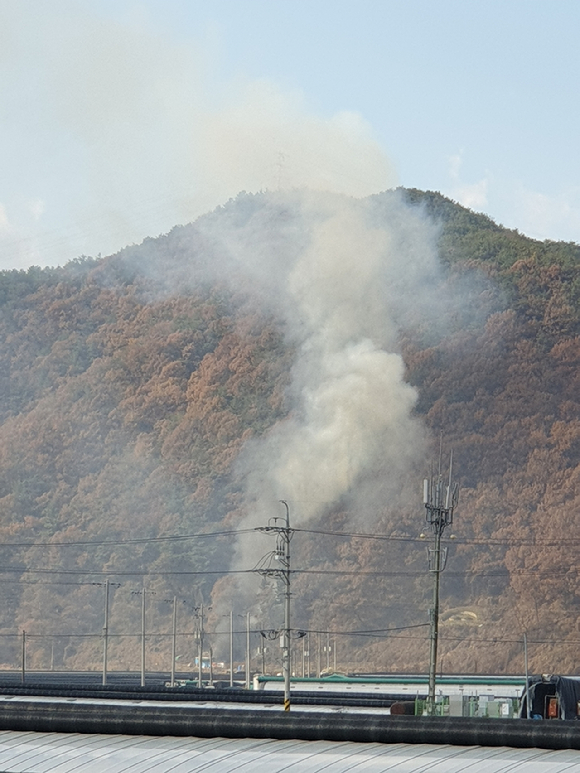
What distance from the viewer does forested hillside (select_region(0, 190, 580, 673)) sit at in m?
133

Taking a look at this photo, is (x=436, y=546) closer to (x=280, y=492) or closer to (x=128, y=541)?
(x=280, y=492)

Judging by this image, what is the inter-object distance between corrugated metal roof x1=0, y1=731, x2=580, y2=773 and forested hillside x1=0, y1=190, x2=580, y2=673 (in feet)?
317

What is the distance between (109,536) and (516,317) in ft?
207

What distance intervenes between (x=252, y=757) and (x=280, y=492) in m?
124

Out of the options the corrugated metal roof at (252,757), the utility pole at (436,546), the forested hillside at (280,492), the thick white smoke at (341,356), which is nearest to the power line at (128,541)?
the forested hillside at (280,492)

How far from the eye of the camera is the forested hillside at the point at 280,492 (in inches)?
5231

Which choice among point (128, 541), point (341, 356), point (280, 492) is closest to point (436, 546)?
point (280, 492)

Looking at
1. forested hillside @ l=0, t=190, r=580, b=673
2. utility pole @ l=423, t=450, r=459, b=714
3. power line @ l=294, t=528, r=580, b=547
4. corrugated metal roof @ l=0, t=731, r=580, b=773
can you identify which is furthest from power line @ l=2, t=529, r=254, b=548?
corrugated metal roof @ l=0, t=731, r=580, b=773

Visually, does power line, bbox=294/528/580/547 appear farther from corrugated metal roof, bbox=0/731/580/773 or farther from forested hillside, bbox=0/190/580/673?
corrugated metal roof, bbox=0/731/580/773

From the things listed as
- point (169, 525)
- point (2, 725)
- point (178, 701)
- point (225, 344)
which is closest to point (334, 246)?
point (225, 344)

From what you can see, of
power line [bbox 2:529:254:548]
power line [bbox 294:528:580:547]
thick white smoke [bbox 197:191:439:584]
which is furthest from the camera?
thick white smoke [bbox 197:191:439:584]

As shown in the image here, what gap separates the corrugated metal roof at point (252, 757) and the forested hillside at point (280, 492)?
9652 centimetres

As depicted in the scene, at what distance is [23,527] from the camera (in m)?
160

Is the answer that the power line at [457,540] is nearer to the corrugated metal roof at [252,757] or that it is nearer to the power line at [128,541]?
the power line at [128,541]
